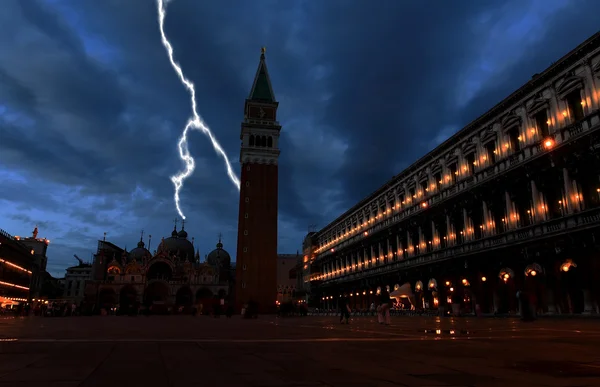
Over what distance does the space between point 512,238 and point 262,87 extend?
7446cm

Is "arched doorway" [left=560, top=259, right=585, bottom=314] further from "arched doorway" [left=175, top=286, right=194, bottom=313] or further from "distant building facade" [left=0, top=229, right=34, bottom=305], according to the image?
"arched doorway" [left=175, top=286, right=194, bottom=313]

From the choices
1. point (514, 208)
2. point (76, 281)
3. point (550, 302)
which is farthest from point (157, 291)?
point (550, 302)

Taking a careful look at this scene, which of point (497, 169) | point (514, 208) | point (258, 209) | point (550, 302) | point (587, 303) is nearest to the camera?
point (587, 303)

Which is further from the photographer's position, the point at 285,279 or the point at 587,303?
the point at 285,279

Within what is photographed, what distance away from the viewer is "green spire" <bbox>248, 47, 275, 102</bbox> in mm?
96125

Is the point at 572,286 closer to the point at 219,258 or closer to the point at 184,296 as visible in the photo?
the point at 184,296

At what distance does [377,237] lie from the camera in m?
59.7

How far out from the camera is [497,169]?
36500 mm

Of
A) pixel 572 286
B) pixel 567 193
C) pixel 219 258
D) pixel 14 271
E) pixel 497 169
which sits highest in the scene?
pixel 219 258

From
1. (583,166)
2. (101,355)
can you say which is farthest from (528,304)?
(101,355)

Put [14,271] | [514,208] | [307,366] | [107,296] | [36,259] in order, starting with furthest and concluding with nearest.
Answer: [36,259], [107,296], [14,271], [514,208], [307,366]

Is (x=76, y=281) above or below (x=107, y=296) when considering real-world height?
above

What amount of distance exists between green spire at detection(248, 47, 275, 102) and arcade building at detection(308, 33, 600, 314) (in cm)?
4936

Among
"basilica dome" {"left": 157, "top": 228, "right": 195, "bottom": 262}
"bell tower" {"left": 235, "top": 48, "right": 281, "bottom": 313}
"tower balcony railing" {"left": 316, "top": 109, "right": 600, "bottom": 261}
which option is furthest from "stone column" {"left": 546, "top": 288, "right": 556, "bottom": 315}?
"basilica dome" {"left": 157, "top": 228, "right": 195, "bottom": 262}
